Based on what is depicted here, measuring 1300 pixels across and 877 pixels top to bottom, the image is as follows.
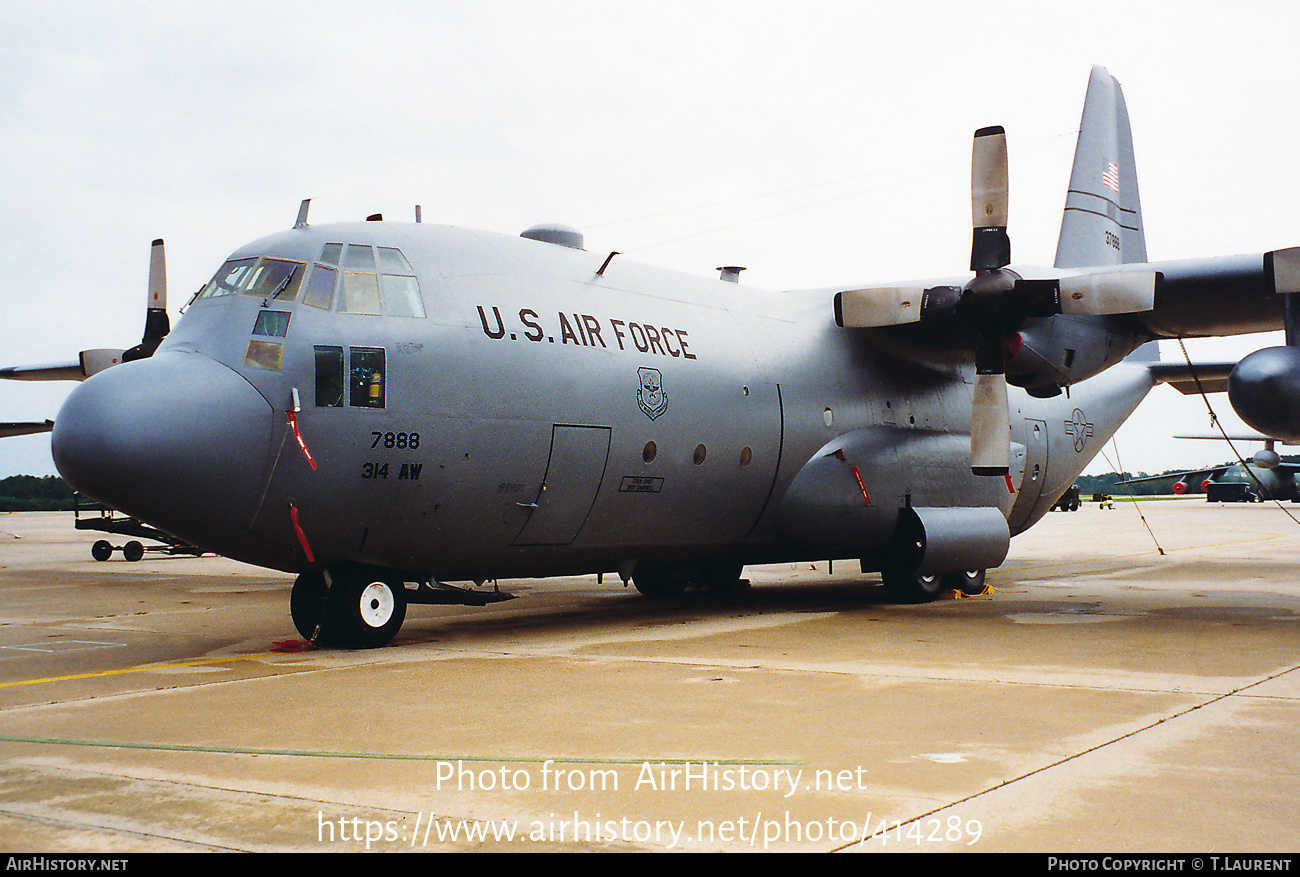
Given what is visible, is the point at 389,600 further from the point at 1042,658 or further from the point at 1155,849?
the point at 1155,849

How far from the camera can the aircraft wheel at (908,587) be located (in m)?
14.0

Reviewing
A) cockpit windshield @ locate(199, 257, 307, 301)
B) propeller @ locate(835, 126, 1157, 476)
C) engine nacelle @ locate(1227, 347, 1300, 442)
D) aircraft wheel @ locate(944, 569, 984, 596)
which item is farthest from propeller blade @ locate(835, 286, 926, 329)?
cockpit windshield @ locate(199, 257, 307, 301)

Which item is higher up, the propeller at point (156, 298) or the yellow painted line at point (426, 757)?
the propeller at point (156, 298)

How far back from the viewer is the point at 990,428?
1241 centimetres

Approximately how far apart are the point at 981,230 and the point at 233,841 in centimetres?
1094

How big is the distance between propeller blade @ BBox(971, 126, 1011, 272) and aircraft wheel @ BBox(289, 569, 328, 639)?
8.30 m

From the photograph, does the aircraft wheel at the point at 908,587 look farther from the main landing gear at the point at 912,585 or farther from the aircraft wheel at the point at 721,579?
the aircraft wheel at the point at 721,579

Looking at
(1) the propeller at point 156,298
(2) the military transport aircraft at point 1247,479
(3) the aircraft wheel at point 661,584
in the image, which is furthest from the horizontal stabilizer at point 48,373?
(2) the military transport aircraft at point 1247,479

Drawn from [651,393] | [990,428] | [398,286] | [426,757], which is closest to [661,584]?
[651,393]

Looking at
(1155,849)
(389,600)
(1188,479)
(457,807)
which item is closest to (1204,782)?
(1155,849)

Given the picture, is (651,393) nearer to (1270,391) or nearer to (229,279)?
(229,279)

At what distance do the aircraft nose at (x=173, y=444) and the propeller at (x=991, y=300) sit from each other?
25.6 ft

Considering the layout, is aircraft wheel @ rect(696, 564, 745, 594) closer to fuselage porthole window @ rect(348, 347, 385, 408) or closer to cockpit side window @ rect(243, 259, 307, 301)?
fuselage porthole window @ rect(348, 347, 385, 408)

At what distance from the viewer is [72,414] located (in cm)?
820
